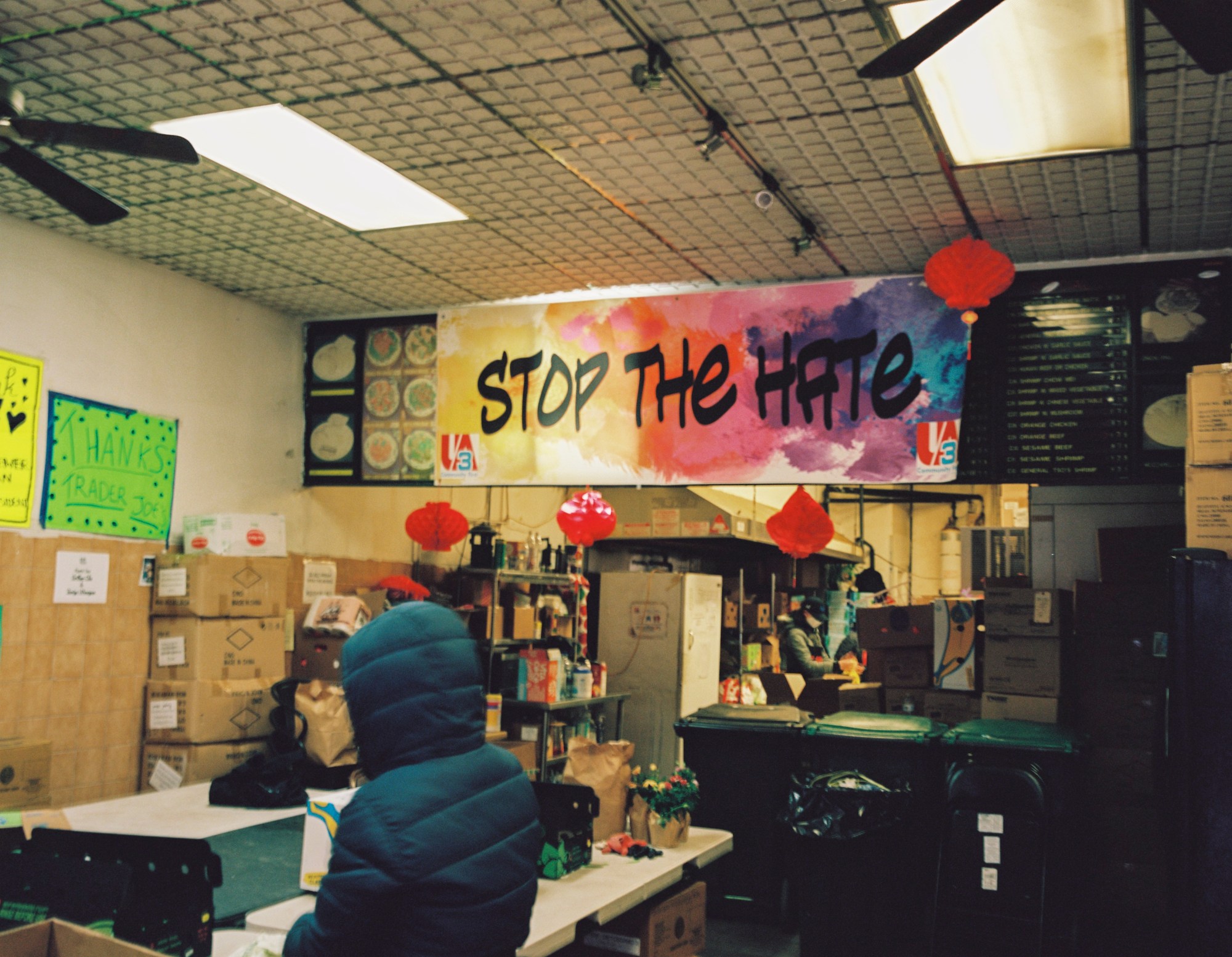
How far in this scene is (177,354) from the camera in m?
5.40

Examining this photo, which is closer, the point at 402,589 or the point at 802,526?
the point at 802,526

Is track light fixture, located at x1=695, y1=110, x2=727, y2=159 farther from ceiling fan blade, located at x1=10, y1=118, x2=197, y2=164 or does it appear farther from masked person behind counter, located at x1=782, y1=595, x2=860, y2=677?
masked person behind counter, located at x1=782, y1=595, x2=860, y2=677

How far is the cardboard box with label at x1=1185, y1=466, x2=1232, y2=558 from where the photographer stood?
132 inches

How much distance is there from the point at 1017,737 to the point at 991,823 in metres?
0.49

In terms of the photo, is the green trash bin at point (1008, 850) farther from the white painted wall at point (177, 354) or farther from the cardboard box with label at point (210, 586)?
the white painted wall at point (177, 354)

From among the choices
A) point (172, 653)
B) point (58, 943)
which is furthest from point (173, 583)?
point (58, 943)

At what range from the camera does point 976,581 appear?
7.37 m

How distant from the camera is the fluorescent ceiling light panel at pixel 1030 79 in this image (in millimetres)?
2984

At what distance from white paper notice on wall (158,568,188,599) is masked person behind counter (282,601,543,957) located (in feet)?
10.8

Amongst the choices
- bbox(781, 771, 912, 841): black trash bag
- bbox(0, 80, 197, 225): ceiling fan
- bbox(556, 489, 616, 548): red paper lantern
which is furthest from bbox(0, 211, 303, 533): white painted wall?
bbox(781, 771, 912, 841): black trash bag

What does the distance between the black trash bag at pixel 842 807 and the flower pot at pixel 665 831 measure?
1.31 metres

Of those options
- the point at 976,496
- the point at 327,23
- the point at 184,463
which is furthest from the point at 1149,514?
the point at 976,496

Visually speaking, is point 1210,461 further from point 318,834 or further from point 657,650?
point 657,650

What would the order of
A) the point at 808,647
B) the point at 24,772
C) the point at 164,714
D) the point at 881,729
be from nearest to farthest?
1. the point at 24,772
2. the point at 164,714
3. the point at 881,729
4. the point at 808,647
